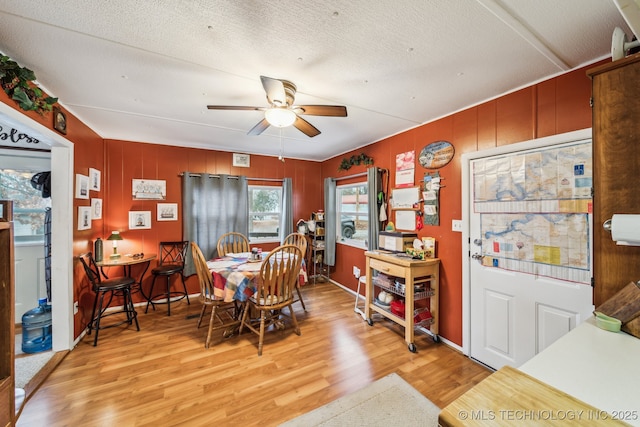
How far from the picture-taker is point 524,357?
1943 millimetres

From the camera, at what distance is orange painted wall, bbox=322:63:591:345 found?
1.73 metres

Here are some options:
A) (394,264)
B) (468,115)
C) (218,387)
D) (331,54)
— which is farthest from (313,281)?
(331,54)

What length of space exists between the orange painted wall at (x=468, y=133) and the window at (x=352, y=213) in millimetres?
804

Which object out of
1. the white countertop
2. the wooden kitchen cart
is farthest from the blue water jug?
the white countertop

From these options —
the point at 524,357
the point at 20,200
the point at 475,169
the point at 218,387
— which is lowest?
the point at 218,387

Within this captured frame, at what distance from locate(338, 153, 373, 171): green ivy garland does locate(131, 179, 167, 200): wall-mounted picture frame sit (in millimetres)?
2814

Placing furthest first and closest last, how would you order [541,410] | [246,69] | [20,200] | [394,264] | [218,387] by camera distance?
[20,200], [394,264], [218,387], [246,69], [541,410]

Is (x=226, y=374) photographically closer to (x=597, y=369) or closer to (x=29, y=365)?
(x=29, y=365)

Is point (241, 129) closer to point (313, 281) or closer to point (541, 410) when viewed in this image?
point (313, 281)

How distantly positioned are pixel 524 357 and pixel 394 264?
123 cm

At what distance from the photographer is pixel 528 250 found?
1.96 m

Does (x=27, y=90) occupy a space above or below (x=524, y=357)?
above

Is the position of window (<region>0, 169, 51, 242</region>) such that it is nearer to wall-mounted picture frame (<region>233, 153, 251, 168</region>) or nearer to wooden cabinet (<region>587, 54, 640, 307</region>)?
wall-mounted picture frame (<region>233, 153, 251, 168</region>)

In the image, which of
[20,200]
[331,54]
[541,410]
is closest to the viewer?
[541,410]
